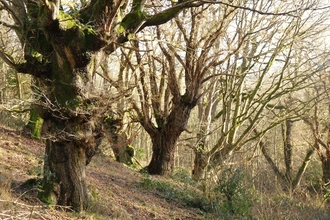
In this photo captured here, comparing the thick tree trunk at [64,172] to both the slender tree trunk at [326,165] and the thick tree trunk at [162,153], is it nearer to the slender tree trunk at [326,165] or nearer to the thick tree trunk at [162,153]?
the thick tree trunk at [162,153]

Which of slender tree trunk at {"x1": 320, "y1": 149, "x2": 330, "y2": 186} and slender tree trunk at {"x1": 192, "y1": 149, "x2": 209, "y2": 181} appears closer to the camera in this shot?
slender tree trunk at {"x1": 192, "y1": 149, "x2": 209, "y2": 181}

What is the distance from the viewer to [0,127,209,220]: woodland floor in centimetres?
631

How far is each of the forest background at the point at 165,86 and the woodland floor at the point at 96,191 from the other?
0.44m

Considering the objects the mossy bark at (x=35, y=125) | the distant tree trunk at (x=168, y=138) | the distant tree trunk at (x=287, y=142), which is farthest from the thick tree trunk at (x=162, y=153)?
the distant tree trunk at (x=287, y=142)

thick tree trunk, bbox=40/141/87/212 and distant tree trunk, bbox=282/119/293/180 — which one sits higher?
distant tree trunk, bbox=282/119/293/180

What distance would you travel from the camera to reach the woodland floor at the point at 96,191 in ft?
20.7

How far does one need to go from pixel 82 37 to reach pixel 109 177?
6.46 m

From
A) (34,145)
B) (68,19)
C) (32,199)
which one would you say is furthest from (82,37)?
(34,145)

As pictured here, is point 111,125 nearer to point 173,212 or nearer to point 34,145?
point 173,212

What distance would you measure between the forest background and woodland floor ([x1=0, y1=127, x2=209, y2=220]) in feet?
1.44

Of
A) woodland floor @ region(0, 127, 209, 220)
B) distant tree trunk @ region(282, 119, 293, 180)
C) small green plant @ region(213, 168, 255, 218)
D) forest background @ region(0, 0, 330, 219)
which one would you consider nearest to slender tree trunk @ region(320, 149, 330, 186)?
forest background @ region(0, 0, 330, 219)

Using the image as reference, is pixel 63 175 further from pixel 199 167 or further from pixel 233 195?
pixel 199 167

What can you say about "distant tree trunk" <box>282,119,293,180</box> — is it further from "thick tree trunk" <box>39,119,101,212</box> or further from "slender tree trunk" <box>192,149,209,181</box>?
"thick tree trunk" <box>39,119,101,212</box>

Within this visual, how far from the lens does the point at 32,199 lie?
21.1ft
